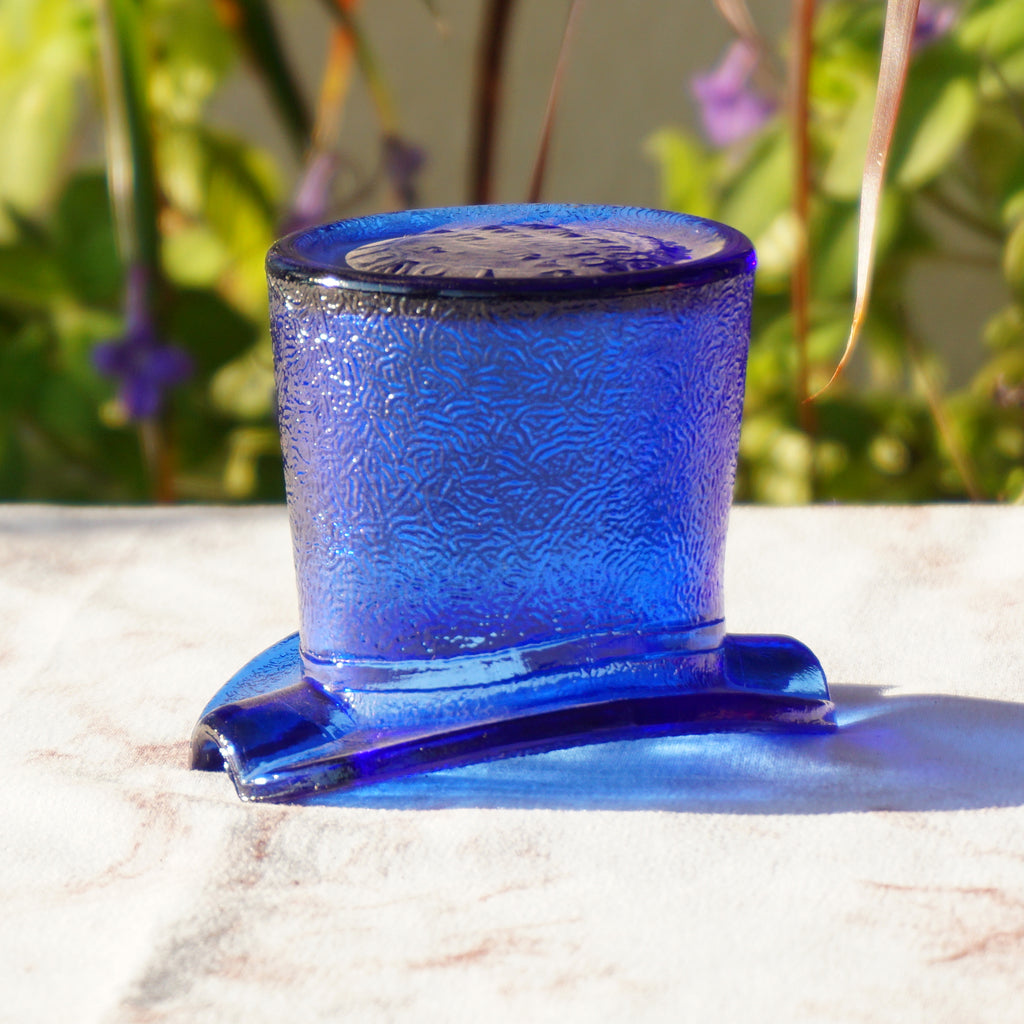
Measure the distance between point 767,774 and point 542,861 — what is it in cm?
11

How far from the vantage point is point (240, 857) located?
0.48 metres

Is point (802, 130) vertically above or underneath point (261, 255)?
above

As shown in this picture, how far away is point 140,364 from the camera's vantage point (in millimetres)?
1205

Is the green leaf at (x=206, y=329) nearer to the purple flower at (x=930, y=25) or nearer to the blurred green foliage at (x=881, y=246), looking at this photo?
the blurred green foliage at (x=881, y=246)

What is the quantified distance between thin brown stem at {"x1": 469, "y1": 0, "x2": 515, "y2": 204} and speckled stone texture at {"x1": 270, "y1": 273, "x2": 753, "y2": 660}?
76 cm

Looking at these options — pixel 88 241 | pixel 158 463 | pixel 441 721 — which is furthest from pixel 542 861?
pixel 88 241

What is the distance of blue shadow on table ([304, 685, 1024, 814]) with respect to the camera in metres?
0.51

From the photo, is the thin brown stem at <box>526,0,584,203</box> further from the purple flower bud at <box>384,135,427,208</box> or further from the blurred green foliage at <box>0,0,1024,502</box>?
the purple flower bud at <box>384,135,427,208</box>

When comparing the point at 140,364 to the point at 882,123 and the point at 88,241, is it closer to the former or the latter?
the point at 88,241

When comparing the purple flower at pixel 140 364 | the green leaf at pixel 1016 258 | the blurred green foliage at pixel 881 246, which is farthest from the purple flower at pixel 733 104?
the purple flower at pixel 140 364

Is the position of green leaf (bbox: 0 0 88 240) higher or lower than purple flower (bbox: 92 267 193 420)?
higher

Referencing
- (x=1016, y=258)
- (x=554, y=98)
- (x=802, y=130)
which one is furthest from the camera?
(x=1016, y=258)

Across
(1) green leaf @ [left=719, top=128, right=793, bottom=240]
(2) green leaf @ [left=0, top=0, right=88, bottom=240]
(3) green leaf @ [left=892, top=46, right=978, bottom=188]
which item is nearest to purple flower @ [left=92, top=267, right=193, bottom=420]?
(2) green leaf @ [left=0, top=0, right=88, bottom=240]

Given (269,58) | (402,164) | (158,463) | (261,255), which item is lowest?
(158,463)
